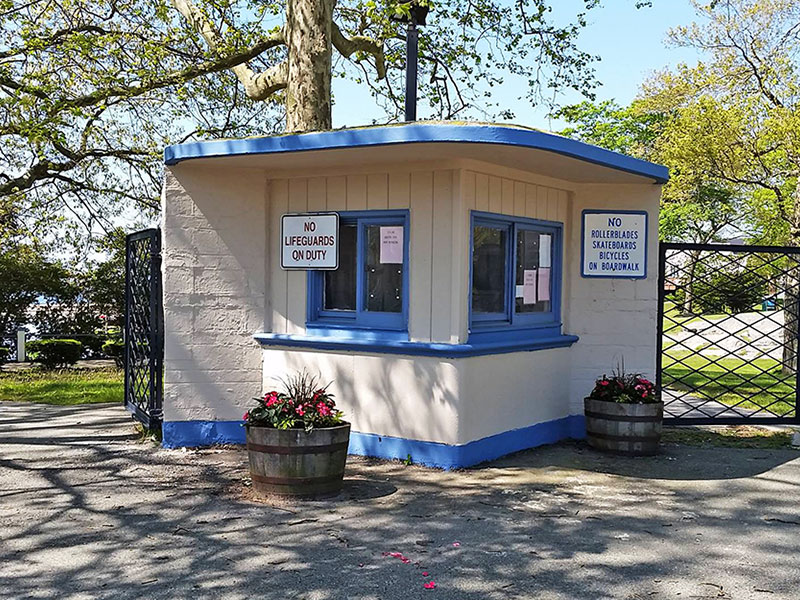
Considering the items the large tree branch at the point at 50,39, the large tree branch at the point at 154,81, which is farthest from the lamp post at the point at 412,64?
the large tree branch at the point at 50,39

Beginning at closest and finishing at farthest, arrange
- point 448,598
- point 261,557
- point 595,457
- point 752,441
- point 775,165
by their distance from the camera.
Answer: point 448,598, point 261,557, point 595,457, point 752,441, point 775,165

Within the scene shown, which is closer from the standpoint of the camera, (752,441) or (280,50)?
(752,441)

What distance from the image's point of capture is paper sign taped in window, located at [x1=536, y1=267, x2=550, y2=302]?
27.4ft

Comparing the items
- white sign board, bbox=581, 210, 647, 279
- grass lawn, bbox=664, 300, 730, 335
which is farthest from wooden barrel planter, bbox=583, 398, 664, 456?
white sign board, bbox=581, 210, 647, 279

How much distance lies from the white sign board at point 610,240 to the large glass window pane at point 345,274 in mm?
2429

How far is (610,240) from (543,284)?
2.81 feet

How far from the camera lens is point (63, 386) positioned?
47.6 ft

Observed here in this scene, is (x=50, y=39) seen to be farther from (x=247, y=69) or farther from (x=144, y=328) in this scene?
(x=144, y=328)

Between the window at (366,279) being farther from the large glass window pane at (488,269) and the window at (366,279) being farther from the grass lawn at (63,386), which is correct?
the grass lawn at (63,386)

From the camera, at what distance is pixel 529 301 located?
8.20 m

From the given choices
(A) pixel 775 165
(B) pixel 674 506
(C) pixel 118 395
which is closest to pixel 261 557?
(B) pixel 674 506

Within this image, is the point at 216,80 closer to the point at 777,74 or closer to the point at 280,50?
the point at 280,50

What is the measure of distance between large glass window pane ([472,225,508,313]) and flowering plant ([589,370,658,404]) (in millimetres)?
1222

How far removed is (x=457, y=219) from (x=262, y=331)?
2.31 metres
